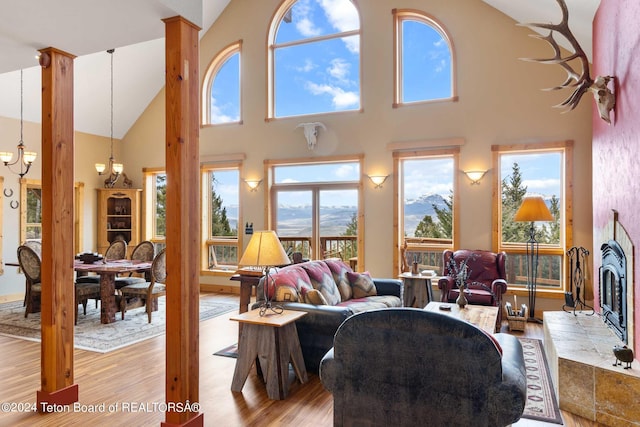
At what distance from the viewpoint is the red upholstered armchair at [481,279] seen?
547cm

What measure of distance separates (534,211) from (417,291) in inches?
73.6

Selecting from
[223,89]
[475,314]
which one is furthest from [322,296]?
[223,89]

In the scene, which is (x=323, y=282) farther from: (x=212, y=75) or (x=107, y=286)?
(x=212, y=75)

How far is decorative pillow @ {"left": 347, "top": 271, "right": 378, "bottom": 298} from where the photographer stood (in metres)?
5.32

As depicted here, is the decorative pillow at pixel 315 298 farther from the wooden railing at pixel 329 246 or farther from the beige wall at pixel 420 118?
the wooden railing at pixel 329 246

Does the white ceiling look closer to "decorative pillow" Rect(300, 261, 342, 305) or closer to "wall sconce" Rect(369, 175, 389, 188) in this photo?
"decorative pillow" Rect(300, 261, 342, 305)

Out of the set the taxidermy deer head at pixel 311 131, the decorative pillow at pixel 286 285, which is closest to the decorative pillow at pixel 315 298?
the decorative pillow at pixel 286 285

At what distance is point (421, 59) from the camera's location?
696cm

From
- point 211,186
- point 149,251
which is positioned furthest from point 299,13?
point 149,251

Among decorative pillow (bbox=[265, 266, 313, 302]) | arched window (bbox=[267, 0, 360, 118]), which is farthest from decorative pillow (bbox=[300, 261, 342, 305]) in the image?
arched window (bbox=[267, 0, 360, 118])

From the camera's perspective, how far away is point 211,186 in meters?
8.70

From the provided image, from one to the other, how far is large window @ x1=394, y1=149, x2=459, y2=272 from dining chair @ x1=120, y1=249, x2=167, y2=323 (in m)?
3.61

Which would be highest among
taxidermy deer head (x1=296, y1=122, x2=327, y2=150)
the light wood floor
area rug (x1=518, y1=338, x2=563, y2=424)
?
taxidermy deer head (x1=296, y1=122, x2=327, y2=150)

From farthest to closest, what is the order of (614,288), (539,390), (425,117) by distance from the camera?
(425,117)
(614,288)
(539,390)
